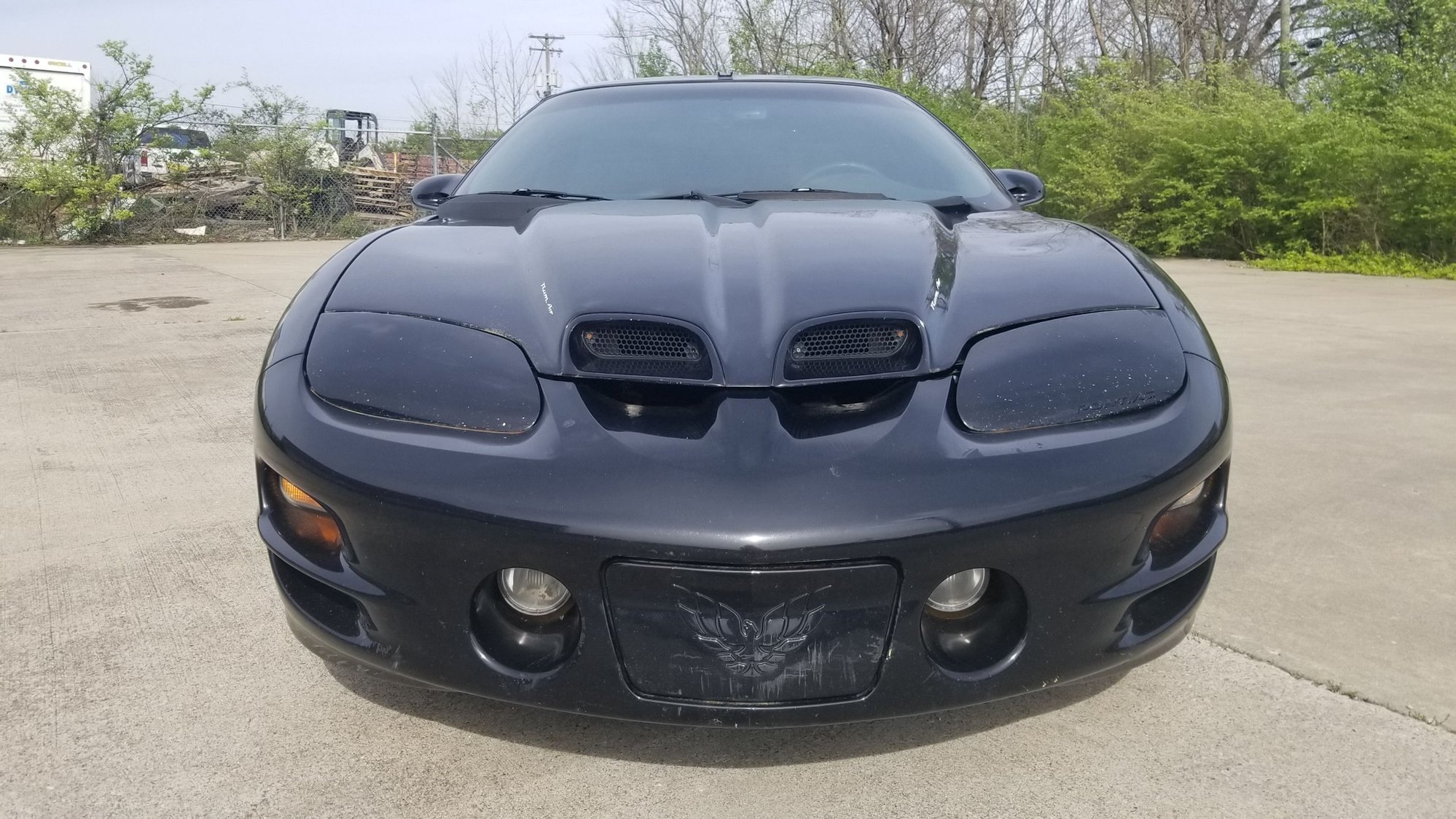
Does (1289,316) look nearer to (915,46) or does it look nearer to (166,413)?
(166,413)

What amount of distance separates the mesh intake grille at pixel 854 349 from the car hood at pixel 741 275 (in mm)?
25

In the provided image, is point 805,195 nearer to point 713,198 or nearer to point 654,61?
point 713,198

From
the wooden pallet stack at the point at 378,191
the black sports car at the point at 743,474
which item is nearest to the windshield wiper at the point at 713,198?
the black sports car at the point at 743,474

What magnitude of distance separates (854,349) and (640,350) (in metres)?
0.32

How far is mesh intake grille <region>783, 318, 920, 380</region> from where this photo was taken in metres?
1.58

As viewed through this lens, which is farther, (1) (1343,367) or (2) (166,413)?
(1) (1343,367)

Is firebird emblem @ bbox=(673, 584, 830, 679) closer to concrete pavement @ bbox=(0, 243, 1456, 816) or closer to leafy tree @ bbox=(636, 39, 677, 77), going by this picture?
concrete pavement @ bbox=(0, 243, 1456, 816)

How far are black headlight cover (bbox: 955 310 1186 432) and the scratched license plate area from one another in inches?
12.4

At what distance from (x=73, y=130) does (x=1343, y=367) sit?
1587 centimetres

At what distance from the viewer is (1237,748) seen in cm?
180

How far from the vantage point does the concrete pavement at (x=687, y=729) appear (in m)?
1.67

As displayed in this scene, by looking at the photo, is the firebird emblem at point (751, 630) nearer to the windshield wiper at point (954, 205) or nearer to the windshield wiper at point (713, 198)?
the windshield wiper at point (713, 198)

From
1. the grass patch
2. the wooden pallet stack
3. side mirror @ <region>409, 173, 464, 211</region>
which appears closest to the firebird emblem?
side mirror @ <region>409, 173, 464, 211</region>

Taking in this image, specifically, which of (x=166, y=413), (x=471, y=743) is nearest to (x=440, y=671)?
(x=471, y=743)
